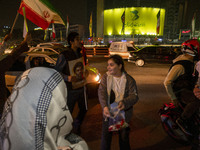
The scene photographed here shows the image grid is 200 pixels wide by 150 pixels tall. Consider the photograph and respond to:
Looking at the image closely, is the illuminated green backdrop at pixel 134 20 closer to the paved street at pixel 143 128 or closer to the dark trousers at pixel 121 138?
the paved street at pixel 143 128

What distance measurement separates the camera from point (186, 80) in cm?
243

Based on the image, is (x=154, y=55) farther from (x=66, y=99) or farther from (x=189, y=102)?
(x=66, y=99)

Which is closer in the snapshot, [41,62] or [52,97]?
[52,97]

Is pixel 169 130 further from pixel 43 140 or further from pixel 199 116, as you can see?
pixel 43 140

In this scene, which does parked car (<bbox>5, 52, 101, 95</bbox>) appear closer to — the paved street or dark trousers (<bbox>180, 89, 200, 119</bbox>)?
the paved street

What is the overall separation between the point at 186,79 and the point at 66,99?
2.22 metres

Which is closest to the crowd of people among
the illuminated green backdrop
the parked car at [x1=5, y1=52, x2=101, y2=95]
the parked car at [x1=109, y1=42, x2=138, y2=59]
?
the parked car at [x1=5, y1=52, x2=101, y2=95]

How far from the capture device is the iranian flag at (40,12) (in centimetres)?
369

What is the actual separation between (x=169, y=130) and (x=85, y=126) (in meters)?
1.97

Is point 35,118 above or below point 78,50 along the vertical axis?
below

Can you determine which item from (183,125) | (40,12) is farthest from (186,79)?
(40,12)

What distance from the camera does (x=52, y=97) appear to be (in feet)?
2.58

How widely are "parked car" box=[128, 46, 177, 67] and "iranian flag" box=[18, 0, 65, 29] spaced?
9349 millimetres

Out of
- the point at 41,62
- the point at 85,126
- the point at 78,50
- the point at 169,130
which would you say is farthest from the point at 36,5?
the point at 169,130
